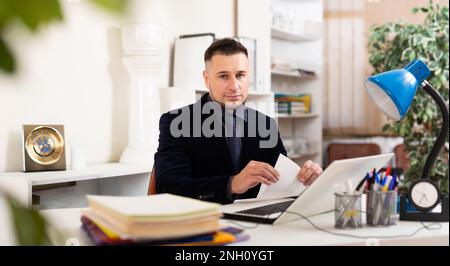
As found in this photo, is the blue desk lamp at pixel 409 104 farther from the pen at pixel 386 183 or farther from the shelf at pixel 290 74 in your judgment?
the shelf at pixel 290 74

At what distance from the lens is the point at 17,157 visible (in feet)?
8.79

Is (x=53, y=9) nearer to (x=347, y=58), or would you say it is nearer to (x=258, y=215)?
(x=258, y=215)

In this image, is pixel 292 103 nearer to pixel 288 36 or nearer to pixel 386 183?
pixel 288 36

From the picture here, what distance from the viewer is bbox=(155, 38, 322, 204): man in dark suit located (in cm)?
205

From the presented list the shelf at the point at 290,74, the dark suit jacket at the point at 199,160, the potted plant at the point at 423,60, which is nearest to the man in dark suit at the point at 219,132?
the dark suit jacket at the point at 199,160

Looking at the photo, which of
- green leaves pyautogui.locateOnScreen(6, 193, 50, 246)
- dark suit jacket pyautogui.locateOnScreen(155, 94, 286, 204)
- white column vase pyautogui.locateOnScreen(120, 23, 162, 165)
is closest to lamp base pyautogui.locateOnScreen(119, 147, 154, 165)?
white column vase pyautogui.locateOnScreen(120, 23, 162, 165)

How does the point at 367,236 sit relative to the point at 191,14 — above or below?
below

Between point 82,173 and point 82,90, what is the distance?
57 centimetres

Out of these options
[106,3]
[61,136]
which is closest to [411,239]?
[106,3]

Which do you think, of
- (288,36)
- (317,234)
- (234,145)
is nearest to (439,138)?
(317,234)

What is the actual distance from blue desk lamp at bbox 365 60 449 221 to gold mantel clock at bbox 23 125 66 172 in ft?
5.43

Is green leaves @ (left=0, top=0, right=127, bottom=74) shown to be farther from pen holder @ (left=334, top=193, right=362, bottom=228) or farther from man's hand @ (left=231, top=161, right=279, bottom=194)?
man's hand @ (left=231, top=161, right=279, bottom=194)

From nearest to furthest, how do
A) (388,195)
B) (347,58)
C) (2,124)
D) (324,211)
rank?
1. (388,195)
2. (324,211)
3. (2,124)
4. (347,58)

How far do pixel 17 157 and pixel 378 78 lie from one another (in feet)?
6.12
